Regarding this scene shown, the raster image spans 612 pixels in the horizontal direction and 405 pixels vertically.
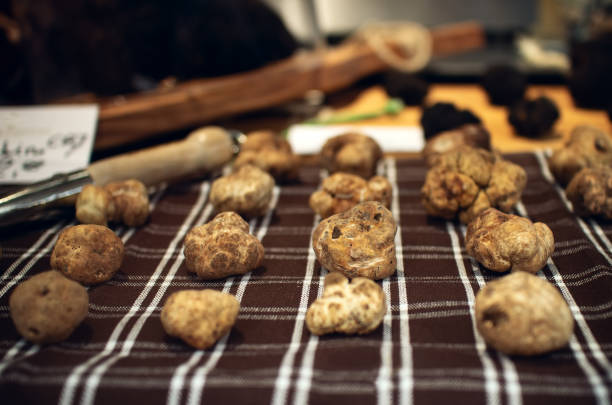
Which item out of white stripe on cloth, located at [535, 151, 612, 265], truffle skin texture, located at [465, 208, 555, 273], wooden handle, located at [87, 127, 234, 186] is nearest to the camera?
truffle skin texture, located at [465, 208, 555, 273]

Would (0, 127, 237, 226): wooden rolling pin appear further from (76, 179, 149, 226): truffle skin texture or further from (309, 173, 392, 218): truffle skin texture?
(309, 173, 392, 218): truffle skin texture

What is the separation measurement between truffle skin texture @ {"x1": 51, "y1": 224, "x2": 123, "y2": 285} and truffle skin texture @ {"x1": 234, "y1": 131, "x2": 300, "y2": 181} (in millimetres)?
514

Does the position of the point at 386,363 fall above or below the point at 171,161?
below

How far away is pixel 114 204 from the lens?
1.29m

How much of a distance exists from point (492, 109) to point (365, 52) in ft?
2.32

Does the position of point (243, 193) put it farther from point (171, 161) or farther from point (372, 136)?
point (372, 136)

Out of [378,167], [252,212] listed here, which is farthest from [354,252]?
[378,167]

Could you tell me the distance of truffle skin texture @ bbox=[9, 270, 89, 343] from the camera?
2.86 feet

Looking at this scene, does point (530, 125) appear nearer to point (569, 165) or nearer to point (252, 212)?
point (569, 165)

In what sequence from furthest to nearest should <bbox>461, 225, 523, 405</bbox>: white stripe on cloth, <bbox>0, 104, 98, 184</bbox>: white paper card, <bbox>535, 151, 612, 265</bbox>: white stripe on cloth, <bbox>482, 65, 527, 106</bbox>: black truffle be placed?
<bbox>482, 65, 527, 106</bbox>: black truffle
<bbox>0, 104, 98, 184</bbox>: white paper card
<bbox>535, 151, 612, 265</bbox>: white stripe on cloth
<bbox>461, 225, 523, 405</bbox>: white stripe on cloth

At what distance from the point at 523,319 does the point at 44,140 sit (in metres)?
1.41

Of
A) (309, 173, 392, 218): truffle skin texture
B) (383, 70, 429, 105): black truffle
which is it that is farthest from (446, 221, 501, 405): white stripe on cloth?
(383, 70, 429, 105): black truffle

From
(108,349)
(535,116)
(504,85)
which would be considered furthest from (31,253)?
(504,85)

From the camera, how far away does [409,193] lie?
4.97ft
